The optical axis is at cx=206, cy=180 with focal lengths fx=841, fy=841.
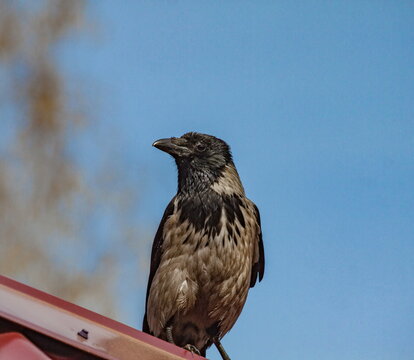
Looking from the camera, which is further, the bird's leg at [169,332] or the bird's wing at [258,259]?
the bird's wing at [258,259]

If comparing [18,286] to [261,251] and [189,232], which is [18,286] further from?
[261,251]

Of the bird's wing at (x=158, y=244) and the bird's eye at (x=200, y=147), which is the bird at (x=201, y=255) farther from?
the bird's eye at (x=200, y=147)

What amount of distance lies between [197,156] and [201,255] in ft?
3.29

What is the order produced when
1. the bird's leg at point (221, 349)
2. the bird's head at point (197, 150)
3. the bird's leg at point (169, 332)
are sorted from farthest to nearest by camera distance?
the bird's head at point (197, 150) < the bird's leg at point (221, 349) < the bird's leg at point (169, 332)

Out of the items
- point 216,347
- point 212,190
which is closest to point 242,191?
point 212,190

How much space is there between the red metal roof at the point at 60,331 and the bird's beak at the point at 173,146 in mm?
3190

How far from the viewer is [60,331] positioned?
2.98m

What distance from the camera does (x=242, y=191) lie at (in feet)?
22.0

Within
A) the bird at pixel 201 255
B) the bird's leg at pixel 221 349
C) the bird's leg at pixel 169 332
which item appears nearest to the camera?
the bird at pixel 201 255

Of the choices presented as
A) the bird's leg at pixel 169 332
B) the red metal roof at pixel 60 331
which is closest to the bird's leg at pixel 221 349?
the bird's leg at pixel 169 332

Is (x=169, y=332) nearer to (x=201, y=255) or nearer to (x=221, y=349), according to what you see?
(x=221, y=349)

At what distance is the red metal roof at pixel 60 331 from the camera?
2846 millimetres

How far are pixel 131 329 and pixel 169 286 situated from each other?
263 cm

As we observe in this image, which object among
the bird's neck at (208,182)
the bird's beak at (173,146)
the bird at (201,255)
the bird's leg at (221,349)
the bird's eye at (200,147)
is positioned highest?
the bird's eye at (200,147)
